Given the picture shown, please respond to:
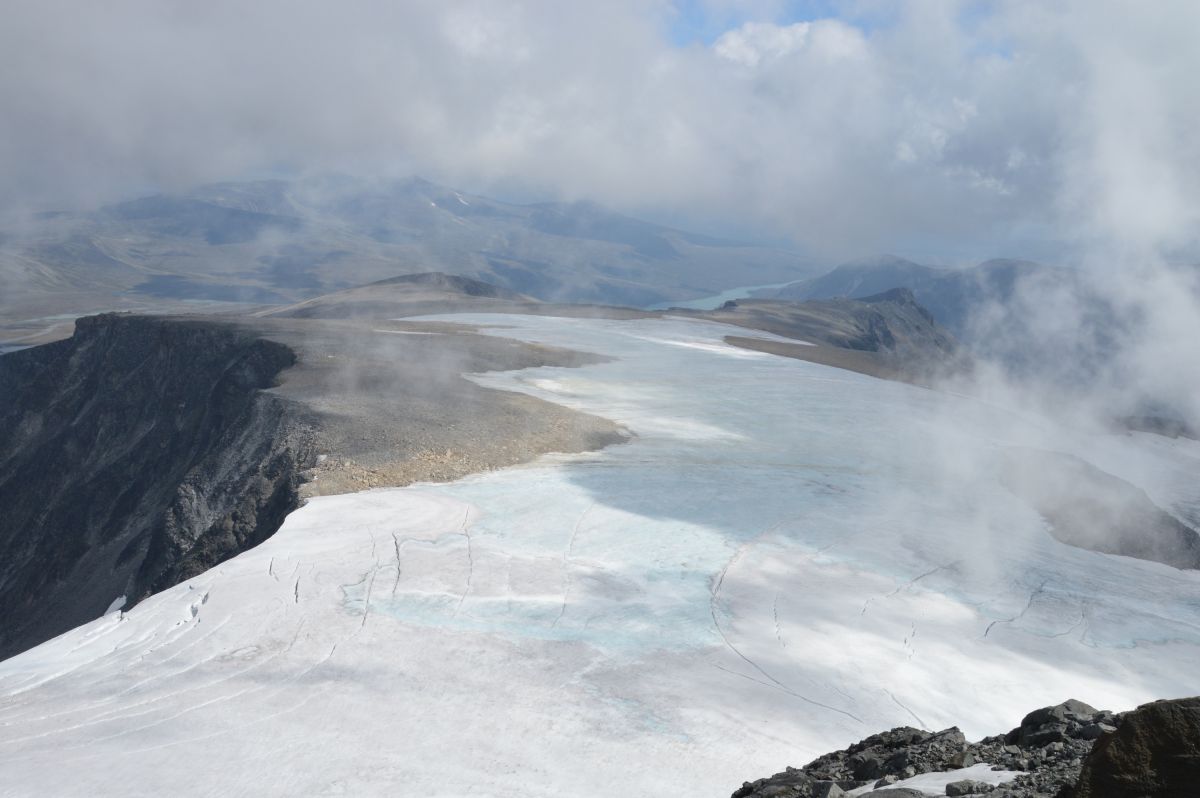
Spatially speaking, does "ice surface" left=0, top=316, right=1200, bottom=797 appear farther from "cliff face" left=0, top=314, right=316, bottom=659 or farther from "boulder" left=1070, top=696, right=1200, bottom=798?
"boulder" left=1070, top=696, right=1200, bottom=798

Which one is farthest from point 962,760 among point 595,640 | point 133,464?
point 133,464

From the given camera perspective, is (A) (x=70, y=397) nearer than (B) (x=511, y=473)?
No

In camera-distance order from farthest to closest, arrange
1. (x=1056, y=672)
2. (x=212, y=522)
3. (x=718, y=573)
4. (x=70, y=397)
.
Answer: (x=70, y=397)
(x=212, y=522)
(x=718, y=573)
(x=1056, y=672)

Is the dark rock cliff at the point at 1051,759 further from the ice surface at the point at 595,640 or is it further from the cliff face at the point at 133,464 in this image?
the cliff face at the point at 133,464

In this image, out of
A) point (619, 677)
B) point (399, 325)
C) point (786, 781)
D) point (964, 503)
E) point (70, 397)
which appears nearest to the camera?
point (786, 781)

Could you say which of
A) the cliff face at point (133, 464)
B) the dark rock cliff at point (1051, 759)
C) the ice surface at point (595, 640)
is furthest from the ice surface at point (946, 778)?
the cliff face at point (133, 464)

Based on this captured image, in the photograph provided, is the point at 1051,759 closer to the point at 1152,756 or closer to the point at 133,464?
the point at 1152,756

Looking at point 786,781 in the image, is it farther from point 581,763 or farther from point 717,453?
point 717,453

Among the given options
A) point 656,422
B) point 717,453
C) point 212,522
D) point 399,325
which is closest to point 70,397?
point 399,325
